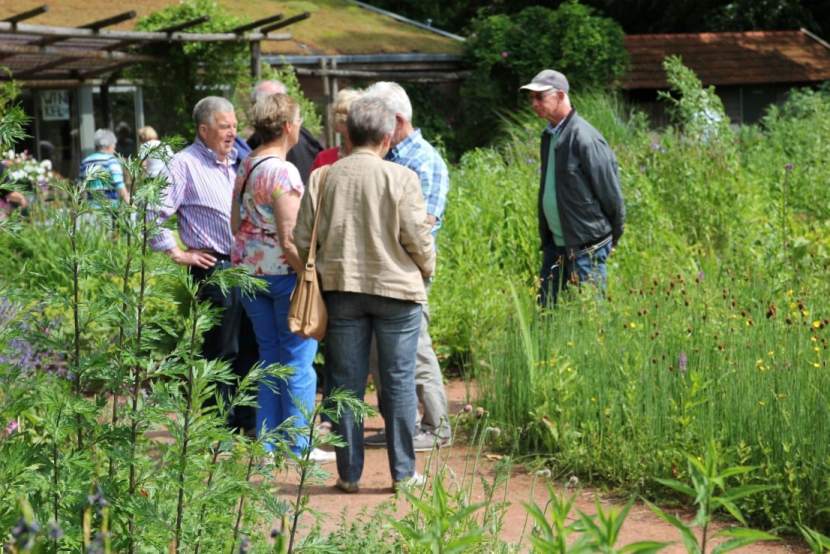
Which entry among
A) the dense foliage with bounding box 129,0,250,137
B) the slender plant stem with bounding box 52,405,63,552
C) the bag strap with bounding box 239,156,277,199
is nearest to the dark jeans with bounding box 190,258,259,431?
the bag strap with bounding box 239,156,277,199

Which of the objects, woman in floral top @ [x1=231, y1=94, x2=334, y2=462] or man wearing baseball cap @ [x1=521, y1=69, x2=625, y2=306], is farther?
man wearing baseball cap @ [x1=521, y1=69, x2=625, y2=306]

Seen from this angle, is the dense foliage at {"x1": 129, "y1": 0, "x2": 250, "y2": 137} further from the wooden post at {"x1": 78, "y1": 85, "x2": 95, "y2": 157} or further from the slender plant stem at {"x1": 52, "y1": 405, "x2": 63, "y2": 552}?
the slender plant stem at {"x1": 52, "y1": 405, "x2": 63, "y2": 552}

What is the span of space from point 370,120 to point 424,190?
2.54 ft

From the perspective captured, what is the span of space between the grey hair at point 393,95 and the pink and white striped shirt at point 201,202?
1.06 meters

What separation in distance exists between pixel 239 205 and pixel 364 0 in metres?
26.5

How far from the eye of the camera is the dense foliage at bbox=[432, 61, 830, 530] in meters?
4.77

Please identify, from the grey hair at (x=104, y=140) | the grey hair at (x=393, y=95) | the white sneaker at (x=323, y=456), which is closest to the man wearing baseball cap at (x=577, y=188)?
the grey hair at (x=393, y=95)

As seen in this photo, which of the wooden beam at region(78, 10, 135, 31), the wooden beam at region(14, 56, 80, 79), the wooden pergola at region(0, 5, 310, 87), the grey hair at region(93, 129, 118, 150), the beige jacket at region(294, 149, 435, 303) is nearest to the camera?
the beige jacket at region(294, 149, 435, 303)

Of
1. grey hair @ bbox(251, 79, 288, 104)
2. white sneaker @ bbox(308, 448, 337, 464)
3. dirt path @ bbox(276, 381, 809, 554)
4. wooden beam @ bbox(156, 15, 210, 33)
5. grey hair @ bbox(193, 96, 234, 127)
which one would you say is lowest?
white sneaker @ bbox(308, 448, 337, 464)

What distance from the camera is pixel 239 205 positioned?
18.3ft

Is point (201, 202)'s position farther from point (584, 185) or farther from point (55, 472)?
point (55, 472)

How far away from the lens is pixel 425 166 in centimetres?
568

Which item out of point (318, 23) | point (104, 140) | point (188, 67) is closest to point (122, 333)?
point (104, 140)

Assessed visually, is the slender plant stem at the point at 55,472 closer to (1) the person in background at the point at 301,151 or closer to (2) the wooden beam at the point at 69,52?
(1) the person in background at the point at 301,151
